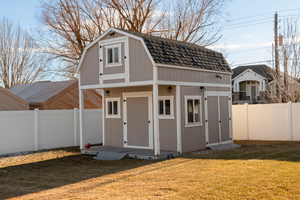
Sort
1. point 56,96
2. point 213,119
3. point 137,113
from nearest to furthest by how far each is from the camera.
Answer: point 137,113 → point 213,119 → point 56,96

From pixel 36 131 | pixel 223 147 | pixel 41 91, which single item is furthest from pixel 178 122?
pixel 41 91

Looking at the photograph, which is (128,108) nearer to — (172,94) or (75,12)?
(172,94)

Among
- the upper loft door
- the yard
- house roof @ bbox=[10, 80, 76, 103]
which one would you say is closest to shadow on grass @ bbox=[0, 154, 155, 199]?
the yard

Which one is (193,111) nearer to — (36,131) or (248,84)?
(36,131)

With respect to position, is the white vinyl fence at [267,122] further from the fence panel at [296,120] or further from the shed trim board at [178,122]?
the shed trim board at [178,122]

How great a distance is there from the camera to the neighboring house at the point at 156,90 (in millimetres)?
12797

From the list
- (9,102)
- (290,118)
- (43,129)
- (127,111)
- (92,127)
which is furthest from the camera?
(9,102)

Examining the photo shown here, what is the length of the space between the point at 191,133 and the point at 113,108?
355 centimetres

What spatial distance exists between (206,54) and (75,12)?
12025 millimetres

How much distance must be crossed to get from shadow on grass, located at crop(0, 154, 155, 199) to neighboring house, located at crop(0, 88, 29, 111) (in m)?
6.29

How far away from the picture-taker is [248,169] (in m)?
9.24

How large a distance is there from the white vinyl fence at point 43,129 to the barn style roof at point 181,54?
553 cm

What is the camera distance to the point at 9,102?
17953 mm

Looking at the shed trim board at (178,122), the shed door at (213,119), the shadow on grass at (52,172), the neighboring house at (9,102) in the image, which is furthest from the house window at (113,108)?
the neighboring house at (9,102)
